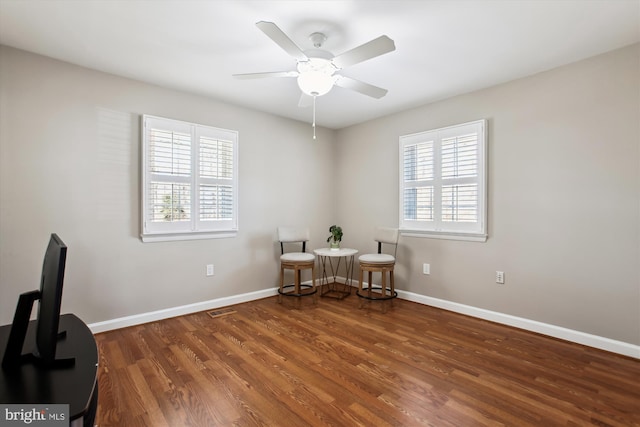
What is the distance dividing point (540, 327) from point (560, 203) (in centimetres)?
121

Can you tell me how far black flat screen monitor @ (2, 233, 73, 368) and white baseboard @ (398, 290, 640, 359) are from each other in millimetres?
3604

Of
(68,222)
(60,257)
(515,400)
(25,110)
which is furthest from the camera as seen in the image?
(68,222)

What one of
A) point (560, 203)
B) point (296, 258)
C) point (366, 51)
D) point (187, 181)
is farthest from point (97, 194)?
point (560, 203)

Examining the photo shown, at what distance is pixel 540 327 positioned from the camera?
120 inches

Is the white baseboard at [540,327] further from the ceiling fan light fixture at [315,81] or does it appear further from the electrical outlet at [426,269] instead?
the ceiling fan light fixture at [315,81]

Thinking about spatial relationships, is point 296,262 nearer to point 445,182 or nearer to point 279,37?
point 445,182

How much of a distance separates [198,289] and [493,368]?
3044mm

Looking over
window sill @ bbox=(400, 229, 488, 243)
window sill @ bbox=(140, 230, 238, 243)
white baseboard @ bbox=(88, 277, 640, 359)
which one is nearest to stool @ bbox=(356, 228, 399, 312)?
window sill @ bbox=(400, 229, 488, 243)

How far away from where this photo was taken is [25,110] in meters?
2.67

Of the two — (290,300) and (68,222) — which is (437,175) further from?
(68,222)

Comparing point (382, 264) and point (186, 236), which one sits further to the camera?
point (382, 264)

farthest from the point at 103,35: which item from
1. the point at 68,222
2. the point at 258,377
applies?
the point at 258,377

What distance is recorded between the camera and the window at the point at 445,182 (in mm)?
3492

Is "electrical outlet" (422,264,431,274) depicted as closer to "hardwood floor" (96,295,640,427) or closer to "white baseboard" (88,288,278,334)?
"hardwood floor" (96,295,640,427)
